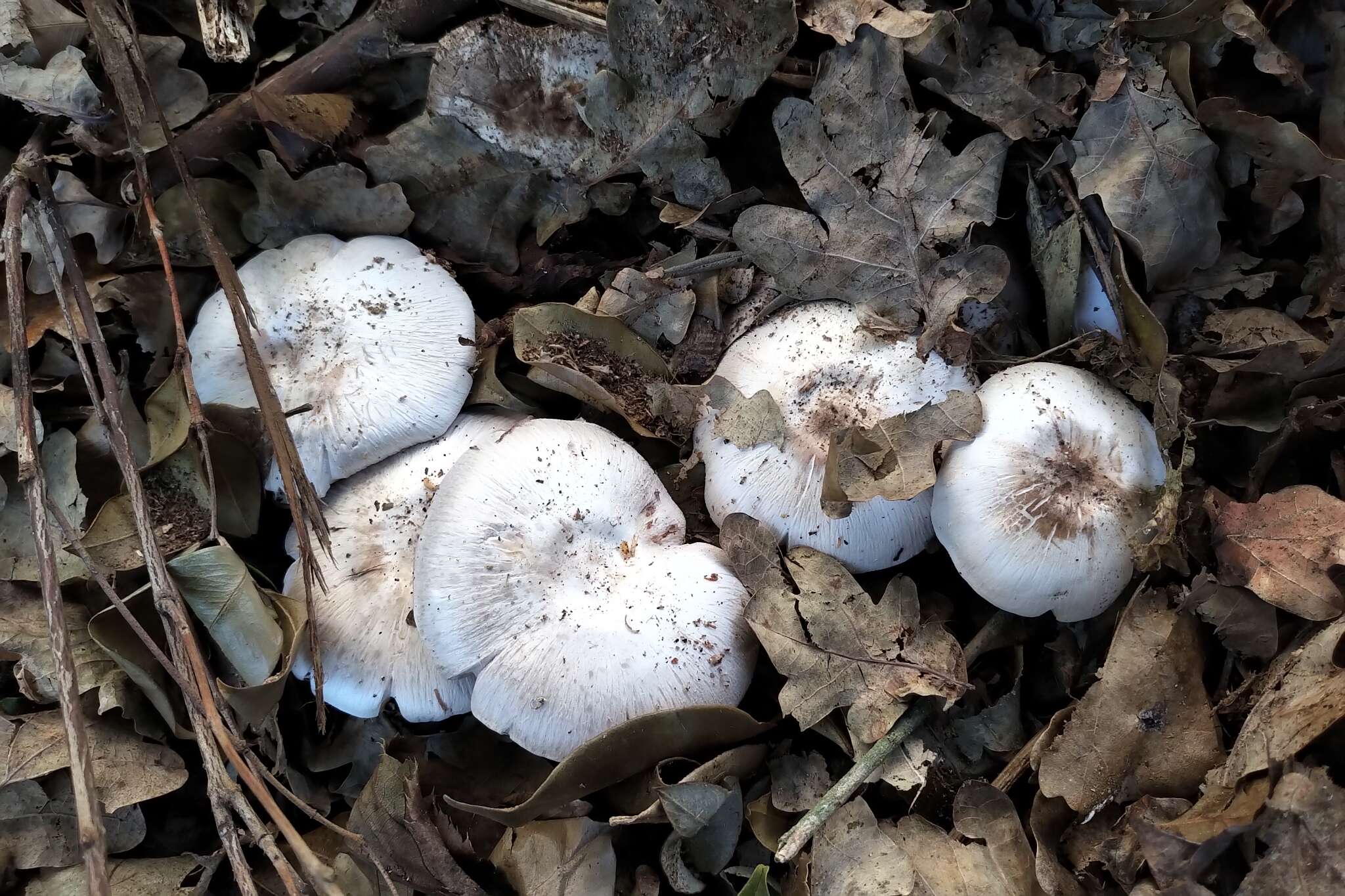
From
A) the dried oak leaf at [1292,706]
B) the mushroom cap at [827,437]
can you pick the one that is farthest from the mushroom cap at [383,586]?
the dried oak leaf at [1292,706]

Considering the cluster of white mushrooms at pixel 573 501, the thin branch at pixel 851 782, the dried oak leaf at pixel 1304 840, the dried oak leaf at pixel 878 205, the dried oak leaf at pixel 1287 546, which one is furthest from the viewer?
the dried oak leaf at pixel 878 205

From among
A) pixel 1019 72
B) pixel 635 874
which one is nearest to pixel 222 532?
pixel 635 874

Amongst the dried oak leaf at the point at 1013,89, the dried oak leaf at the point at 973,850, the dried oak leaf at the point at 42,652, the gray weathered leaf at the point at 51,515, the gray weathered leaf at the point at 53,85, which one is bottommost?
the dried oak leaf at the point at 973,850

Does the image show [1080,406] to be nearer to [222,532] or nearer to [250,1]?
[222,532]

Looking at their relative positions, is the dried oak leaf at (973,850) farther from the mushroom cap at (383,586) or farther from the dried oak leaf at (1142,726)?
the mushroom cap at (383,586)

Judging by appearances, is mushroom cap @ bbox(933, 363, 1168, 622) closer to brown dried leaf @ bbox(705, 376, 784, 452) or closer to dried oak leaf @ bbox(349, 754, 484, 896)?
brown dried leaf @ bbox(705, 376, 784, 452)

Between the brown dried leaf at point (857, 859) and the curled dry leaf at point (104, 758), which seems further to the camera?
the curled dry leaf at point (104, 758)
